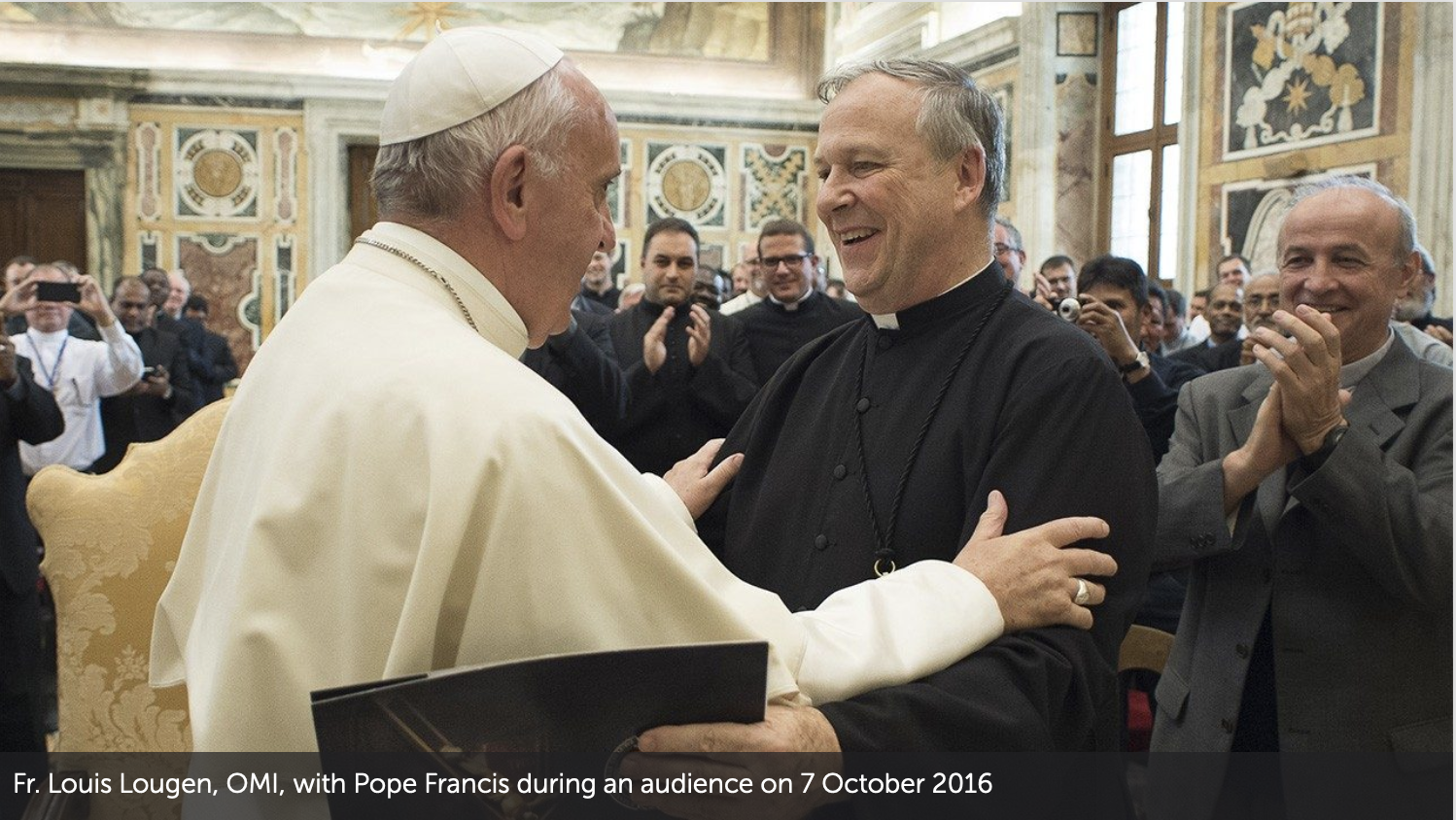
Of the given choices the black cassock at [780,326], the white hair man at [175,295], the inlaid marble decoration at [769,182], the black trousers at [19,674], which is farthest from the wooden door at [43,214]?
the black trousers at [19,674]

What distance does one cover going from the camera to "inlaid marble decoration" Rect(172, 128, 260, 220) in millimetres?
14125

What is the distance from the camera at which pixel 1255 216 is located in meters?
9.05

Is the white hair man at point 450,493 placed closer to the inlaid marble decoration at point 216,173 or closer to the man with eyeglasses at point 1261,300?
the man with eyeglasses at point 1261,300

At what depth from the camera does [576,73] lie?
1.74m

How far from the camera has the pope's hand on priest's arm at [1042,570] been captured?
1.74m

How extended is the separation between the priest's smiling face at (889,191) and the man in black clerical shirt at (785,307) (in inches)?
138

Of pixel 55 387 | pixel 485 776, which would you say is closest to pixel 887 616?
pixel 485 776

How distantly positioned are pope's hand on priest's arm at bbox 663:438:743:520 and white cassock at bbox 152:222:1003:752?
0.80 metres

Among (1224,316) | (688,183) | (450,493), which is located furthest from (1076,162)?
(450,493)

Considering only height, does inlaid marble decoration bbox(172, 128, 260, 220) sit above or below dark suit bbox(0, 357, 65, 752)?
above

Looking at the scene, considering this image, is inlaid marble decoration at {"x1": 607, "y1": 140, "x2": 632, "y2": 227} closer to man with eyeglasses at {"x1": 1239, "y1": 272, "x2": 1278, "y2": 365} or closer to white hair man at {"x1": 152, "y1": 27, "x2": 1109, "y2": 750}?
man with eyeglasses at {"x1": 1239, "y1": 272, "x2": 1278, "y2": 365}

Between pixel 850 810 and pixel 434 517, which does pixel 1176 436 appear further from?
pixel 434 517

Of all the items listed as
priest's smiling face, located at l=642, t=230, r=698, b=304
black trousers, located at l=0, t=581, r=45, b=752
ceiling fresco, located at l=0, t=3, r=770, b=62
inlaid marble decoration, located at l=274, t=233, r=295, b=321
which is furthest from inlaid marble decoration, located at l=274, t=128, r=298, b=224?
black trousers, located at l=0, t=581, r=45, b=752

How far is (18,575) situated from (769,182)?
1192cm
